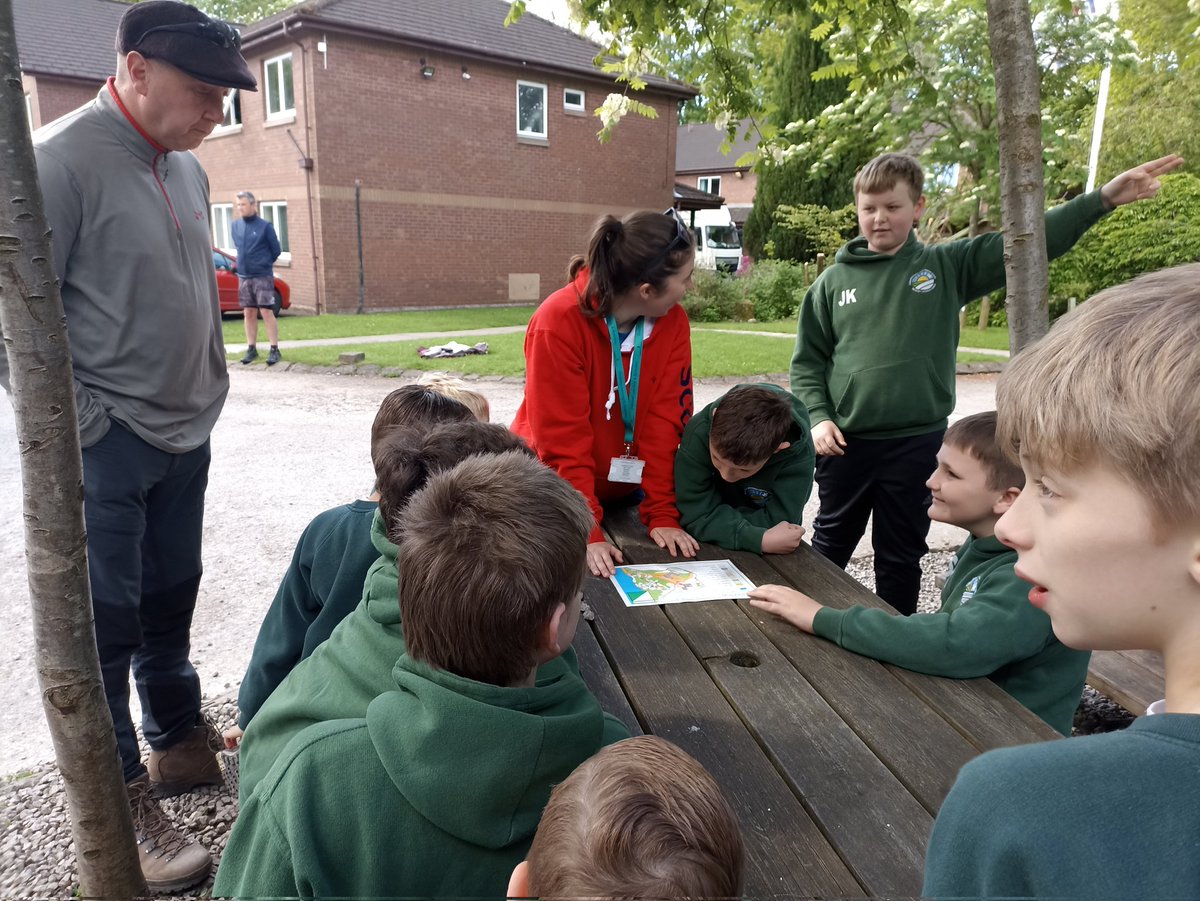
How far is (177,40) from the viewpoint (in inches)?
89.3

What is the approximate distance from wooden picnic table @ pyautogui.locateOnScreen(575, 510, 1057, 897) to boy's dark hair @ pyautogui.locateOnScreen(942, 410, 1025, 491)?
0.46 metres

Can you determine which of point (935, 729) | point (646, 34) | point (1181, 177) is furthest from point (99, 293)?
point (1181, 177)

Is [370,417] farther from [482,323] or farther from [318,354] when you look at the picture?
[482,323]

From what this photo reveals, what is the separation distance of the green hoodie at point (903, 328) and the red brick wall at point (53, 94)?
2393 centimetres

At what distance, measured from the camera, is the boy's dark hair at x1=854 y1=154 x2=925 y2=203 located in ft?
10.7

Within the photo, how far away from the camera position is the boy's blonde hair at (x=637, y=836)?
916mm

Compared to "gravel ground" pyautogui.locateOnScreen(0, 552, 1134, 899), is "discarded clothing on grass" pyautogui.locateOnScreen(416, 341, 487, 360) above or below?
above

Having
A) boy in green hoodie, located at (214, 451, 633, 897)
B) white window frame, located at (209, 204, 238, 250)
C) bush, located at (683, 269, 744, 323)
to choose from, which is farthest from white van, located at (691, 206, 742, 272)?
boy in green hoodie, located at (214, 451, 633, 897)

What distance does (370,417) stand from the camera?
8.09m

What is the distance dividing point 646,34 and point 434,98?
16.7 m

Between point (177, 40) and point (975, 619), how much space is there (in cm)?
246

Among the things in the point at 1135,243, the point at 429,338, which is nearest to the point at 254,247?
the point at 429,338

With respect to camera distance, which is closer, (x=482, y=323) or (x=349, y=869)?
(x=349, y=869)

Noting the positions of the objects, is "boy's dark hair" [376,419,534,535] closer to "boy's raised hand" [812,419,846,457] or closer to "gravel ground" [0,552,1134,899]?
"gravel ground" [0,552,1134,899]
